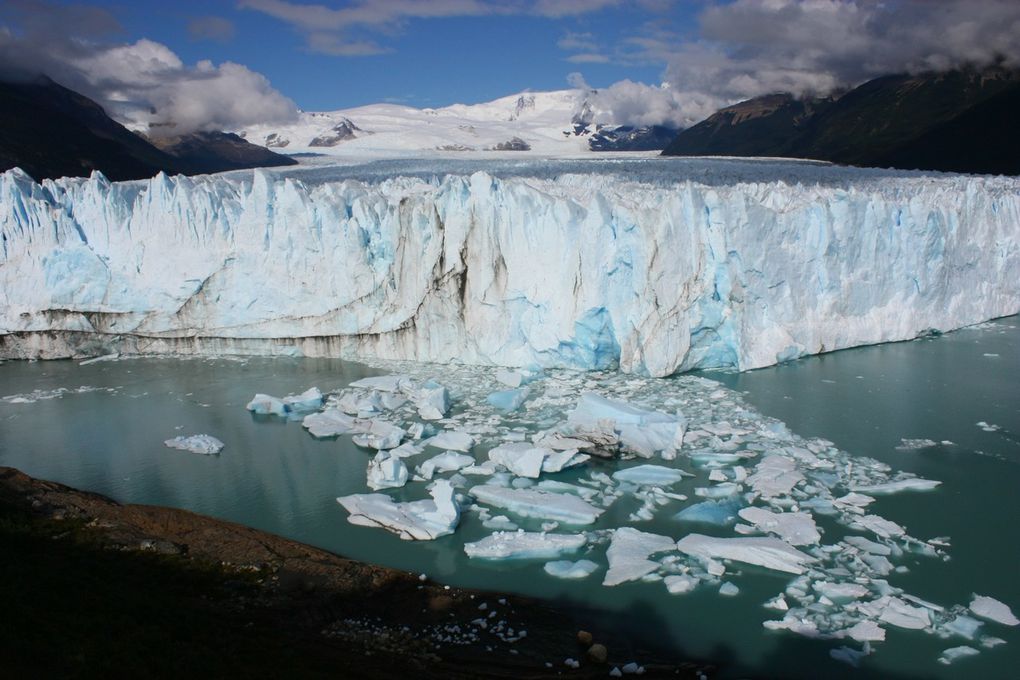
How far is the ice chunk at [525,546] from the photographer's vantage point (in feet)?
18.4

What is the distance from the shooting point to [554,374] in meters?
10.1

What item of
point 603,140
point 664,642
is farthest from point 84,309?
point 603,140

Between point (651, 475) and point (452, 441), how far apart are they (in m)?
2.09

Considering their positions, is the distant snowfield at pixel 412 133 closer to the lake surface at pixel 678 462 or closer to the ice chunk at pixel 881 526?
the lake surface at pixel 678 462

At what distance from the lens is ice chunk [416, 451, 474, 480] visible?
23.1 ft

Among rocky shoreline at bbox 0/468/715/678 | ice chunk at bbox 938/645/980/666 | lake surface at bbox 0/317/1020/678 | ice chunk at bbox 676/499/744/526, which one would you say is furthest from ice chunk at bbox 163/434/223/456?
ice chunk at bbox 938/645/980/666

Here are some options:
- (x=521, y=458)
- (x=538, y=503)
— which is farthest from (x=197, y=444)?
(x=538, y=503)

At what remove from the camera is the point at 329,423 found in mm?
8453

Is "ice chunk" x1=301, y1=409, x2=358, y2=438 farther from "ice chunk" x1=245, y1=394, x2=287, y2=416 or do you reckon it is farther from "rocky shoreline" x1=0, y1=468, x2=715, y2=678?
"rocky shoreline" x1=0, y1=468, x2=715, y2=678

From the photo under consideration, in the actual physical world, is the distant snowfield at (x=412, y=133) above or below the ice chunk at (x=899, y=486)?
above

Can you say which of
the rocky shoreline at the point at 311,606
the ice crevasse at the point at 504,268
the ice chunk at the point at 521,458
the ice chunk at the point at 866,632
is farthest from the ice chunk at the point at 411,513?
the ice crevasse at the point at 504,268

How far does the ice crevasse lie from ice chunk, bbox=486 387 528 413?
4.96 ft

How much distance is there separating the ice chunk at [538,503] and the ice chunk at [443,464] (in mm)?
561

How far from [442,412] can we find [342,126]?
38.4 metres
